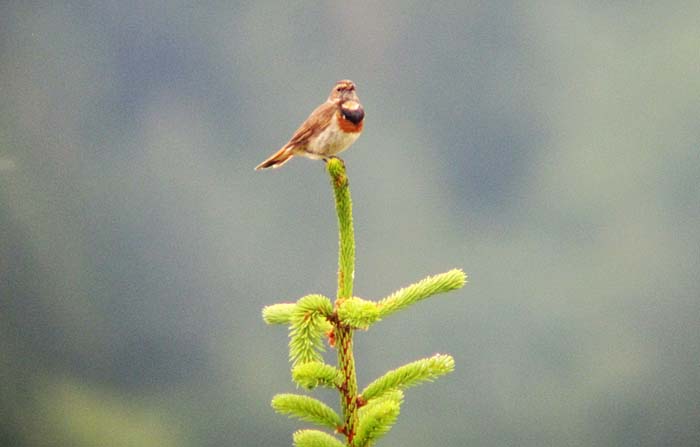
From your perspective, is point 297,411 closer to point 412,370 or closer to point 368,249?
point 412,370

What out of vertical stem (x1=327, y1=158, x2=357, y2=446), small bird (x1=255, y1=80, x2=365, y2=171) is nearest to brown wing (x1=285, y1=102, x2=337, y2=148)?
small bird (x1=255, y1=80, x2=365, y2=171)

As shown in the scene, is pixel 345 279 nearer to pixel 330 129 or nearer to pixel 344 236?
pixel 344 236

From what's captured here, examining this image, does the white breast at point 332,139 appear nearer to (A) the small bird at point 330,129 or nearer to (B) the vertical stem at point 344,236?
(A) the small bird at point 330,129

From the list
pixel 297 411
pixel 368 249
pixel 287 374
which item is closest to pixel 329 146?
pixel 297 411

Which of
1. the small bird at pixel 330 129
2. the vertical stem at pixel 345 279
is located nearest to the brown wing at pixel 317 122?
the small bird at pixel 330 129

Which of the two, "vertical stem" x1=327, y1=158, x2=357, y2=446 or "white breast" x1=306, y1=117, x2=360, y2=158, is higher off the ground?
"white breast" x1=306, y1=117, x2=360, y2=158

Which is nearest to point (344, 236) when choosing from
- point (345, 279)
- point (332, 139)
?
point (345, 279)

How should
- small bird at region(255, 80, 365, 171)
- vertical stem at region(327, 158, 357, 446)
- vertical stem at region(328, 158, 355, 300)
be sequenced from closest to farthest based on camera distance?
vertical stem at region(327, 158, 357, 446) < vertical stem at region(328, 158, 355, 300) < small bird at region(255, 80, 365, 171)

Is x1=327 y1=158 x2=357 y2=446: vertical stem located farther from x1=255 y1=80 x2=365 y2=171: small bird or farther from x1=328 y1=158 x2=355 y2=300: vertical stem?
x1=255 y1=80 x2=365 y2=171: small bird
